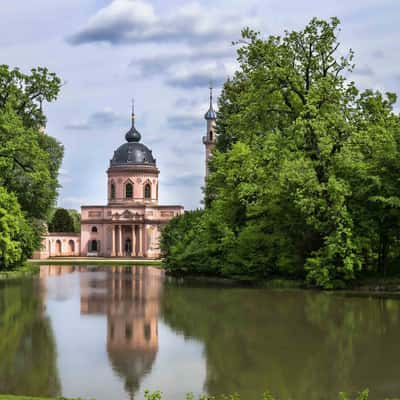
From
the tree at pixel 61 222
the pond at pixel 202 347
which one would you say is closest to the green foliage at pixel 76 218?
the tree at pixel 61 222

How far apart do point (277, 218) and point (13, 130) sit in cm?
1437

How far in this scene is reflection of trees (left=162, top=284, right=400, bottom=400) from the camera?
11188 millimetres

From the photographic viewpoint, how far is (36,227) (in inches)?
1957

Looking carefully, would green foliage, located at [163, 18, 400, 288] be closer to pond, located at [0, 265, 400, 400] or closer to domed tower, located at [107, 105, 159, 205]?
pond, located at [0, 265, 400, 400]

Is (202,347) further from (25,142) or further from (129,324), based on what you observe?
(25,142)

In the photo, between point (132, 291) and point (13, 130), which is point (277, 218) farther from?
point (13, 130)

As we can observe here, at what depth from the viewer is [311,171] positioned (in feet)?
95.1

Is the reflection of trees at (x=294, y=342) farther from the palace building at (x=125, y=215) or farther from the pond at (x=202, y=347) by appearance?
the palace building at (x=125, y=215)

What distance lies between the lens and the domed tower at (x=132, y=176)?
103000mm

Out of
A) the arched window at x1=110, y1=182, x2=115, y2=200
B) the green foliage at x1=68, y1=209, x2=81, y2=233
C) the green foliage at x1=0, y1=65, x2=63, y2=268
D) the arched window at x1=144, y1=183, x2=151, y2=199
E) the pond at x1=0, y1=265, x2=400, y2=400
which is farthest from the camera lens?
the green foliage at x1=68, y1=209, x2=81, y2=233

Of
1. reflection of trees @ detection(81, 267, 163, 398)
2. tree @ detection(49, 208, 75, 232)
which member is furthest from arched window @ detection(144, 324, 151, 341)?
tree @ detection(49, 208, 75, 232)

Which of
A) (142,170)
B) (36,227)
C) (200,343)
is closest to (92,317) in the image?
(200,343)

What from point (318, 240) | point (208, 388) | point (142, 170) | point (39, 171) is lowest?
point (208, 388)

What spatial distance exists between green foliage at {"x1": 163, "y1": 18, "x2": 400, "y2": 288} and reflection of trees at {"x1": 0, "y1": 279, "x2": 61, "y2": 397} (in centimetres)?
1154
